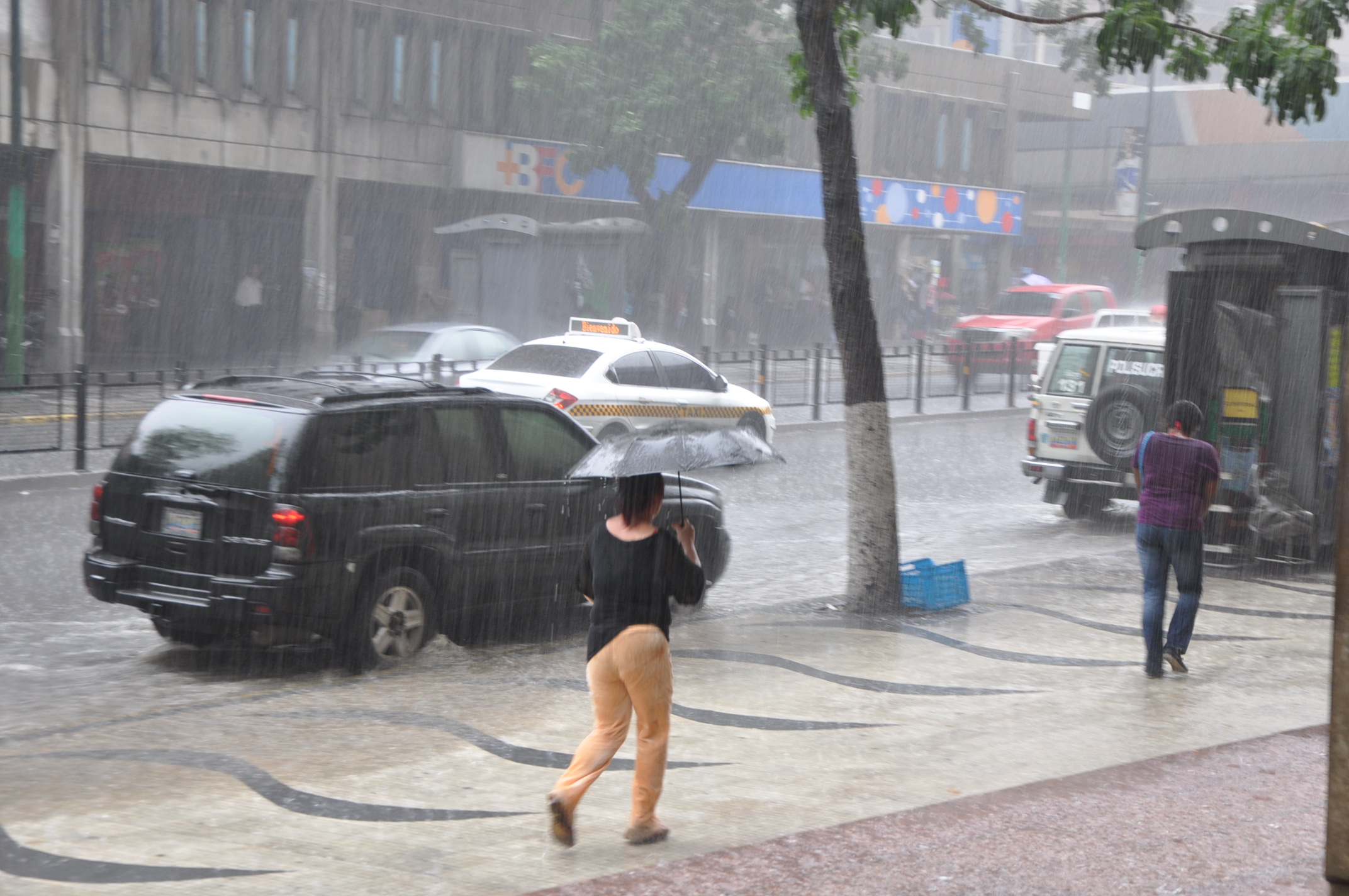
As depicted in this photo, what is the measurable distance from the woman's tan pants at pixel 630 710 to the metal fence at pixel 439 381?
335 inches

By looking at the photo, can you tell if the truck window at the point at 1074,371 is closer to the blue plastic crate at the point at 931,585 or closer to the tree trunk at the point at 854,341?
the blue plastic crate at the point at 931,585

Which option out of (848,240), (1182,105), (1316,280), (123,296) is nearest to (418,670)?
(848,240)

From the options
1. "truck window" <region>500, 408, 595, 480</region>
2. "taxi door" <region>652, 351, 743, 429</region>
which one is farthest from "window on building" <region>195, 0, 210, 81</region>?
"truck window" <region>500, 408, 595, 480</region>

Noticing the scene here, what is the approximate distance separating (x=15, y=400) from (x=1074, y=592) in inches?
477

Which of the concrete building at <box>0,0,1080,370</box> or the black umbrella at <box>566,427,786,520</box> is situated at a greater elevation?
the concrete building at <box>0,0,1080,370</box>

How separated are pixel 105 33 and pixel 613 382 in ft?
56.1

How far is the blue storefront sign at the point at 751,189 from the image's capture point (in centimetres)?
3486

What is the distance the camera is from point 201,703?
759cm

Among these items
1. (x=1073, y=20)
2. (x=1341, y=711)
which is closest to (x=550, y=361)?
(x=1073, y=20)

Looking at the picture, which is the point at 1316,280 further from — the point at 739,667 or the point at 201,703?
the point at 201,703

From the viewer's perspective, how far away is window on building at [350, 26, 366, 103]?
3300 centimetres

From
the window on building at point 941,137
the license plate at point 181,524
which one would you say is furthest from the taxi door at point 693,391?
the window on building at point 941,137

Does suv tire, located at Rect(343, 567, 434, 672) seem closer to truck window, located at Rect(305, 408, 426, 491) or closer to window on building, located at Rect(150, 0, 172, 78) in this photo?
truck window, located at Rect(305, 408, 426, 491)

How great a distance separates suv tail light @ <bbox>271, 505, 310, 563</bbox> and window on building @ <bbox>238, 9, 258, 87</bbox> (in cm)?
2545
